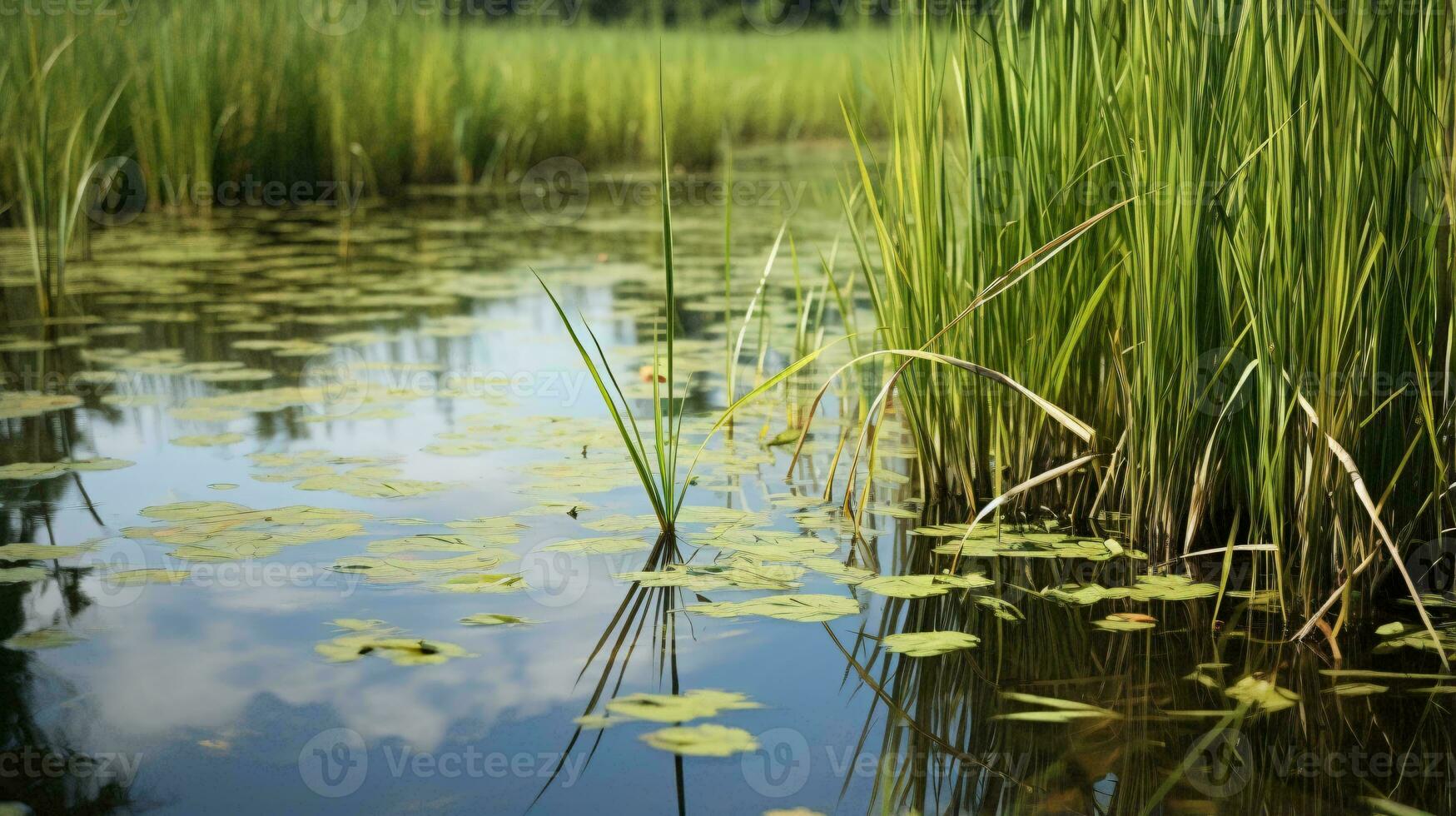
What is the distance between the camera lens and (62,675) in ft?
5.71

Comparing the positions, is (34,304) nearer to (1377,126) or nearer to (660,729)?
(660,729)

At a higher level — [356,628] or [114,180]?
[114,180]

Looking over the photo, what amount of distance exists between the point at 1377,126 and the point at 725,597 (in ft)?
3.68

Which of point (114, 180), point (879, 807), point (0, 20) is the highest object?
point (0, 20)

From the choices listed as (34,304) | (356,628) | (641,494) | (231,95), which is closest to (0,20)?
(34,304)
